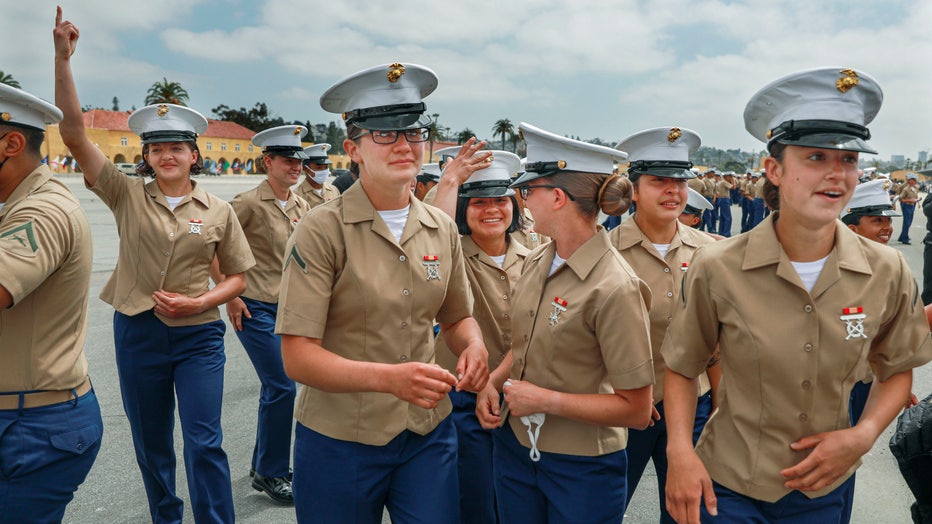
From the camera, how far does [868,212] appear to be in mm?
4609

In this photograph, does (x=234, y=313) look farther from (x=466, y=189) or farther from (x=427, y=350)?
(x=427, y=350)

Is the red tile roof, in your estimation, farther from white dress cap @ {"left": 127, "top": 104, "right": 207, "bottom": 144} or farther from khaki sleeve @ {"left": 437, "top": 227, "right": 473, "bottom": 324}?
khaki sleeve @ {"left": 437, "top": 227, "right": 473, "bottom": 324}

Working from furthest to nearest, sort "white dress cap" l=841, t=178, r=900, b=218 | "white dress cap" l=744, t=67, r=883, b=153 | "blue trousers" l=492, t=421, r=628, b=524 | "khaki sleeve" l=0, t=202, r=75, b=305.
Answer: "white dress cap" l=841, t=178, r=900, b=218 → "blue trousers" l=492, t=421, r=628, b=524 → "khaki sleeve" l=0, t=202, r=75, b=305 → "white dress cap" l=744, t=67, r=883, b=153

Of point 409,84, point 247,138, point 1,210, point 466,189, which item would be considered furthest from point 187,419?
point 247,138

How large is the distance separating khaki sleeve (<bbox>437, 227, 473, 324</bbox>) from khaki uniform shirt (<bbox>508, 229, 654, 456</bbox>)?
282 mm

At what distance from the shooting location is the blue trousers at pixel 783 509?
2.07m

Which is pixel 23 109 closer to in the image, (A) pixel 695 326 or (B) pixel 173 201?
(B) pixel 173 201

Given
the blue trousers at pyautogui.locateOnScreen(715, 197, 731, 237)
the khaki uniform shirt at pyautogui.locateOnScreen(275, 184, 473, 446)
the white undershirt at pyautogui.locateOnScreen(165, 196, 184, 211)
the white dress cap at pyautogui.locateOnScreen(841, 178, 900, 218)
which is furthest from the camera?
the blue trousers at pyautogui.locateOnScreen(715, 197, 731, 237)

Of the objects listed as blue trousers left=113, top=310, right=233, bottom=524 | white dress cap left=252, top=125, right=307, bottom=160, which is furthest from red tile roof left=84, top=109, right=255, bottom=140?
blue trousers left=113, top=310, right=233, bottom=524

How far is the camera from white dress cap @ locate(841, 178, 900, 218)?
4.58 meters

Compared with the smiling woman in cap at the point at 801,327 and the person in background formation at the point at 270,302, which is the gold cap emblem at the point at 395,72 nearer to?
the smiling woman in cap at the point at 801,327

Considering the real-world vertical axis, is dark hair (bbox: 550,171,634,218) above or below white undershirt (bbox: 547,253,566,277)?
above

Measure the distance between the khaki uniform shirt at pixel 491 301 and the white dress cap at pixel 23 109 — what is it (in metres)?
2.00

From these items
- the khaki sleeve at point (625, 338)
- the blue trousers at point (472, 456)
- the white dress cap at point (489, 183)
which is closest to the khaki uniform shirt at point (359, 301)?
the khaki sleeve at point (625, 338)
